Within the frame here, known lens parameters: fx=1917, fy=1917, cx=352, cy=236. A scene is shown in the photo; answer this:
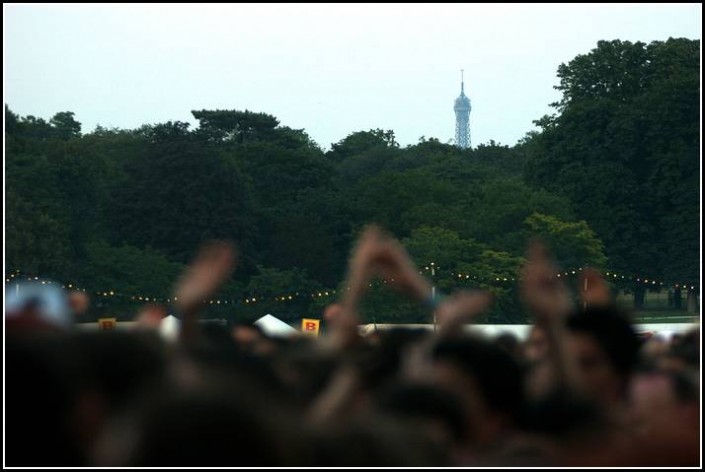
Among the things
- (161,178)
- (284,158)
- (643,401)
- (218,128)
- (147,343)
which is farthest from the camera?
(218,128)

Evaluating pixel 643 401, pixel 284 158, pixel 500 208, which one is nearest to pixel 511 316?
pixel 500 208

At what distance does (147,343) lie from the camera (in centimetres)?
604

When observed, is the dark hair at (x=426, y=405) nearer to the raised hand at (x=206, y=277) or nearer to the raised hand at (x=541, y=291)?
the raised hand at (x=541, y=291)

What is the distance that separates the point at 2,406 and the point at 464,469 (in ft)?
4.18

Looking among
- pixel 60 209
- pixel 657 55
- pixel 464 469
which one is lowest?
pixel 464 469

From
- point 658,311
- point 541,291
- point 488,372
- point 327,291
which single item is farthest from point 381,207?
point 541,291

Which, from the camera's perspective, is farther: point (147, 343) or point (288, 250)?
point (288, 250)

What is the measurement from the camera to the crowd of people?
349 cm

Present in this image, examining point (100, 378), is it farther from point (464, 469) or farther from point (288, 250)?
point (288, 250)

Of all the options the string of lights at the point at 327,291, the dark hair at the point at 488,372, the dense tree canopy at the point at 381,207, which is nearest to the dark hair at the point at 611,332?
the dark hair at the point at 488,372

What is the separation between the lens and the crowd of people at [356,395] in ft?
11.4

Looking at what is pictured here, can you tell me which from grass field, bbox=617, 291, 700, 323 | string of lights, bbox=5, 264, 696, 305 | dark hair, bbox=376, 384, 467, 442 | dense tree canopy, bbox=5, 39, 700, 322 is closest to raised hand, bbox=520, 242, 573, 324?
dark hair, bbox=376, 384, 467, 442

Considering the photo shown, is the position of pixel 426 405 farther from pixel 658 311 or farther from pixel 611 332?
pixel 658 311

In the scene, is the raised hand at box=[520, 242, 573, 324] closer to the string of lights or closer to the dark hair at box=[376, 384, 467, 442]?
the dark hair at box=[376, 384, 467, 442]
